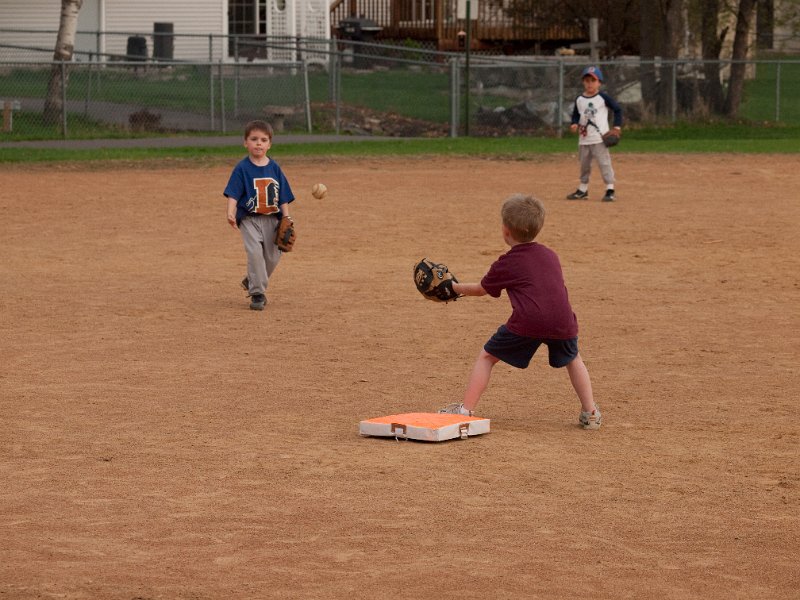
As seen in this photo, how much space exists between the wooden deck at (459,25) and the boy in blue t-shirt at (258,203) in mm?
33976

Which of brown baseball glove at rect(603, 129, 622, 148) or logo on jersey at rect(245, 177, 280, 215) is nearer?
logo on jersey at rect(245, 177, 280, 215)

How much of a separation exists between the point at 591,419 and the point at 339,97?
23480 mm

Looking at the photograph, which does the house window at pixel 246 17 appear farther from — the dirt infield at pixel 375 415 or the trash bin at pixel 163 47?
the dirt infield at pixel 375 415

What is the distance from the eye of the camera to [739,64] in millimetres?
32656

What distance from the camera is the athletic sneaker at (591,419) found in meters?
7.44

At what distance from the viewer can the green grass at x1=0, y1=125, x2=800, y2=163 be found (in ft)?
80.5

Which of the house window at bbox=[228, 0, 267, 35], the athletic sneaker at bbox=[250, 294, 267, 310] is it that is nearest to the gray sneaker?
the athletic sneaker at bbox=[250, 294, 267, 310]

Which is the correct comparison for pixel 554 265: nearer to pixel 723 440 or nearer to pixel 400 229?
pixel 723 440

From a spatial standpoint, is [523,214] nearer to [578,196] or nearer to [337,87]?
[578,196]

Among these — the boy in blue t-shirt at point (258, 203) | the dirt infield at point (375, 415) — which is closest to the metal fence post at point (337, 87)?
the dirt infield at point (375, 415)

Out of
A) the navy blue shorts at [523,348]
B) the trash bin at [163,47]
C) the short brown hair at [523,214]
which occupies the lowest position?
the navy blue shorts at [523,348]

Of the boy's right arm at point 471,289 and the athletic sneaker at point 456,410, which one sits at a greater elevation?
the boy's right arm at point 471,289

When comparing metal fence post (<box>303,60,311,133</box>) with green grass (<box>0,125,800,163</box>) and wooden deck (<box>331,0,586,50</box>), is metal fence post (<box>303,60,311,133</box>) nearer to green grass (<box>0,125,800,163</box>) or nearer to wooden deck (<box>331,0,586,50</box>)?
green grass (<box>0,125,800,163</box>)

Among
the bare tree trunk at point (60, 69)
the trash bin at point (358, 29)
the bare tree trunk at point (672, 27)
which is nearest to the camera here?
the bare tree trunk at point (60, 69)
